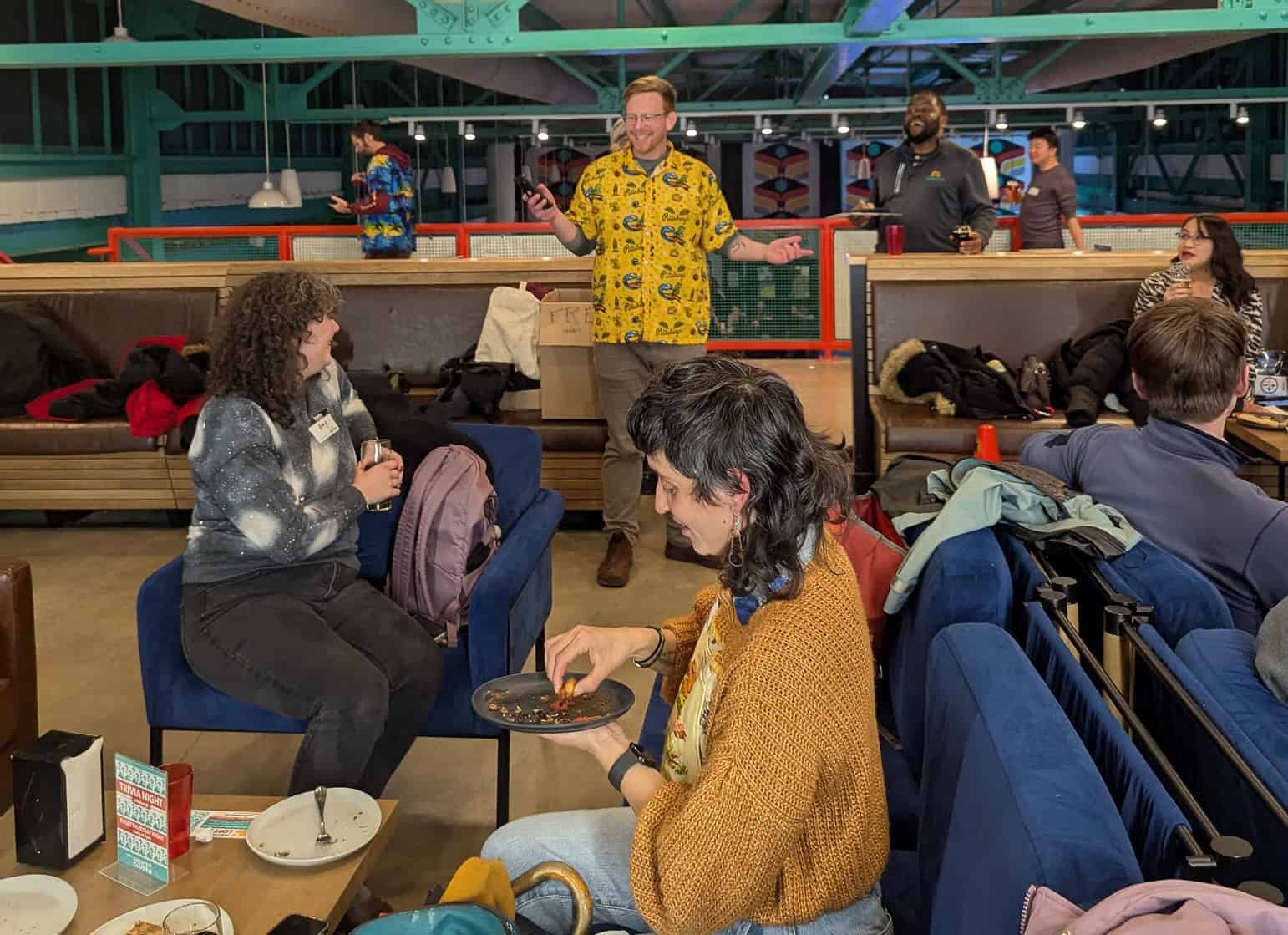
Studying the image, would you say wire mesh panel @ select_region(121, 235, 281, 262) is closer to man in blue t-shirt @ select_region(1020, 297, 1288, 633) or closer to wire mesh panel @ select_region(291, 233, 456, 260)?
wire mesh panel @ select_region(291, 233, 456, 260)

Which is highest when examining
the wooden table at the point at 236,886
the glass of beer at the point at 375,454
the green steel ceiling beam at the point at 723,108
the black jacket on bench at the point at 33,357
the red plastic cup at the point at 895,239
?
the green steel ceiling beam at the point at 723,108

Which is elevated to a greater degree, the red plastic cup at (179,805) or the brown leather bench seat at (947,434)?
the brown leather bench seat at (947,434)

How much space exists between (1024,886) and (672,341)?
382cm

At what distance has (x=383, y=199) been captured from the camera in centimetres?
823

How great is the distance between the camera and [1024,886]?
135 centimetres

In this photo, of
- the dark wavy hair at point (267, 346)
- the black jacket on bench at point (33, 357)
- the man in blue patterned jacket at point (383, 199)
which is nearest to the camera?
the dark wavy hair at point (267, 346)

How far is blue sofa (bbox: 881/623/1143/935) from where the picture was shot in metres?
1.36

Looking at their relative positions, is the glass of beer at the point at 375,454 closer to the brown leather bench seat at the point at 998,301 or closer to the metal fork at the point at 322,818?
the metal fork at the point at 322,818

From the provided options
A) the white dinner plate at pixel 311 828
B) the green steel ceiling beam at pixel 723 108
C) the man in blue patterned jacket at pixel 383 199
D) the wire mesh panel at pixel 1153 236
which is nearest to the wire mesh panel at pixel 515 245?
the man in blue patterned jacket at pixel 383 199

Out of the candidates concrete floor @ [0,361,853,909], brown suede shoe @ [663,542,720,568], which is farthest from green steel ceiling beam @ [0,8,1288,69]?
brown suede shoe @ [663,542,720,568]

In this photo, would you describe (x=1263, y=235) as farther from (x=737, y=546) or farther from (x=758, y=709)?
(x=758, y=709)

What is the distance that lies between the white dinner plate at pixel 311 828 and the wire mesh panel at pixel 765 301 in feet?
23.5

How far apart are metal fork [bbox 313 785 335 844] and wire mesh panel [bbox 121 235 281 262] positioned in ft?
27.8

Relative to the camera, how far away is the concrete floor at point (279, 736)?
131 inches
